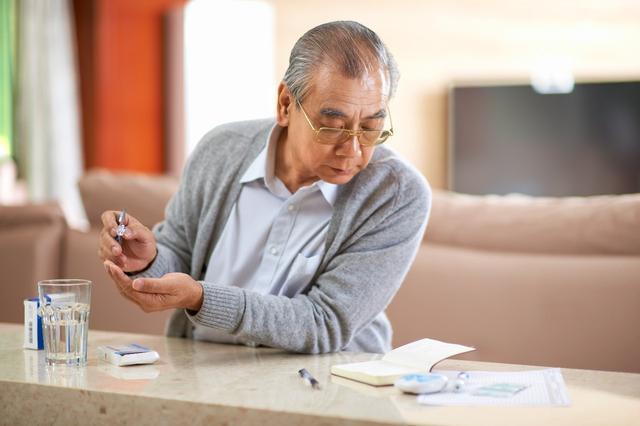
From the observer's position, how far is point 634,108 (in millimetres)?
5754

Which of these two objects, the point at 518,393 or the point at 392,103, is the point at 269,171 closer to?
the point at 518,393

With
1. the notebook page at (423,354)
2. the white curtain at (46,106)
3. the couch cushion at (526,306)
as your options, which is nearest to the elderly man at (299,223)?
the notebook page at (423,354)

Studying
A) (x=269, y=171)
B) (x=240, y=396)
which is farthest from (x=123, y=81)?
(x=240, y=396)

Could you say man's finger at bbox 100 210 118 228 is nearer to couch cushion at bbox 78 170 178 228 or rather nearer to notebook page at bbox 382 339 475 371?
notebook page at bbox 382 339 475 371

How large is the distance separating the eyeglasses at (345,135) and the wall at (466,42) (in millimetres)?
4717

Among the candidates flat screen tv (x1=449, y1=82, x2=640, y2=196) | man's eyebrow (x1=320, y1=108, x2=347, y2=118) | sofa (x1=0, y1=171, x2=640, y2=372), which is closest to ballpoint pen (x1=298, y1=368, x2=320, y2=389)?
man's eyebrow (x1=320, y1=108, x2=347, y2=118)

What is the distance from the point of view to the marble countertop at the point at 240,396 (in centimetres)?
106

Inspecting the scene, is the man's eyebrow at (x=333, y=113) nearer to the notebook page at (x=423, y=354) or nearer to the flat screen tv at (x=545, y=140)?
the notebook page at (x=423, y=354)

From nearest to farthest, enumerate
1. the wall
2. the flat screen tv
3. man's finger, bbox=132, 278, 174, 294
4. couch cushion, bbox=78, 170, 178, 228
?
man's finger, bbox=132, 278, 174, 294
couch cushion, bbox=78, 170, 178, 228
the flat screen tv
the wall

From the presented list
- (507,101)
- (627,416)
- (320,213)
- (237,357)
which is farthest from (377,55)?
(507,101)

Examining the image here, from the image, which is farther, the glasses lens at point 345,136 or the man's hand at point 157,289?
the glasses lens at point 345,136

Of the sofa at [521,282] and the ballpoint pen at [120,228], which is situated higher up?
the ballpoint pen at [120,228]

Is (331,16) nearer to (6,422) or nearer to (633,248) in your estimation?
Answer: (633,248)

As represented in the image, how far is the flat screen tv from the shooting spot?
581 cm
